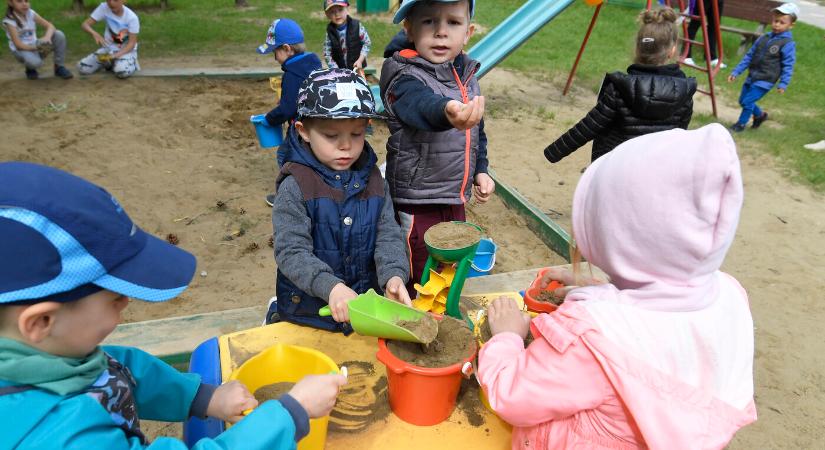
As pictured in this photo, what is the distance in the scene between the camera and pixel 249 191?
423cm

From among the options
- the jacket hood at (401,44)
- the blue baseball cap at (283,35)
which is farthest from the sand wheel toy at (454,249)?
the blue baseball cap at (283,35)

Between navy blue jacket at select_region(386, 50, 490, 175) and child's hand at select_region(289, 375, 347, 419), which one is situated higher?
navy blue jacket at select_region(386, 50, 490, 175)

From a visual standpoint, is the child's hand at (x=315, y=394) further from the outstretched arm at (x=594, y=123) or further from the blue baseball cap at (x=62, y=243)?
the outstretched arm at (x=594, y=123)

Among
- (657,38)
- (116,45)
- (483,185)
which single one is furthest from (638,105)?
(116,45)

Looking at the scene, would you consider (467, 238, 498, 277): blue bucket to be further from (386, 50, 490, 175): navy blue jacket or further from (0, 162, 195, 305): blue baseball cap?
(0, 162, 195, 305): blue baseball cap

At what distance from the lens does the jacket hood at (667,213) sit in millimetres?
918

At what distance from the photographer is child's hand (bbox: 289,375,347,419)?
109cm

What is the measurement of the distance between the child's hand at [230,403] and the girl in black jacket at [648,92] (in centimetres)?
261

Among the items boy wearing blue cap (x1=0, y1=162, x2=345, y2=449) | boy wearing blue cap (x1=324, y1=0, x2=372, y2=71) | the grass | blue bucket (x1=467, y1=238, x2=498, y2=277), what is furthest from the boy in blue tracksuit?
boy wearing blue cap (x1=0, y1=162, x2=345, y2=449)

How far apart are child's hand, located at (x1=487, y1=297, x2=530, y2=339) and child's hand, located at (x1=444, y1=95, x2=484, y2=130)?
57 centimetres

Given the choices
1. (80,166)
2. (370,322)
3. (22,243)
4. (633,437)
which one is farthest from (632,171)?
(80,166)

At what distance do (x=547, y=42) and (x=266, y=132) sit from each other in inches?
281

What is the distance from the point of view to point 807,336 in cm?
299

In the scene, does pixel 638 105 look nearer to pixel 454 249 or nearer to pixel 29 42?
pixel 454 249
